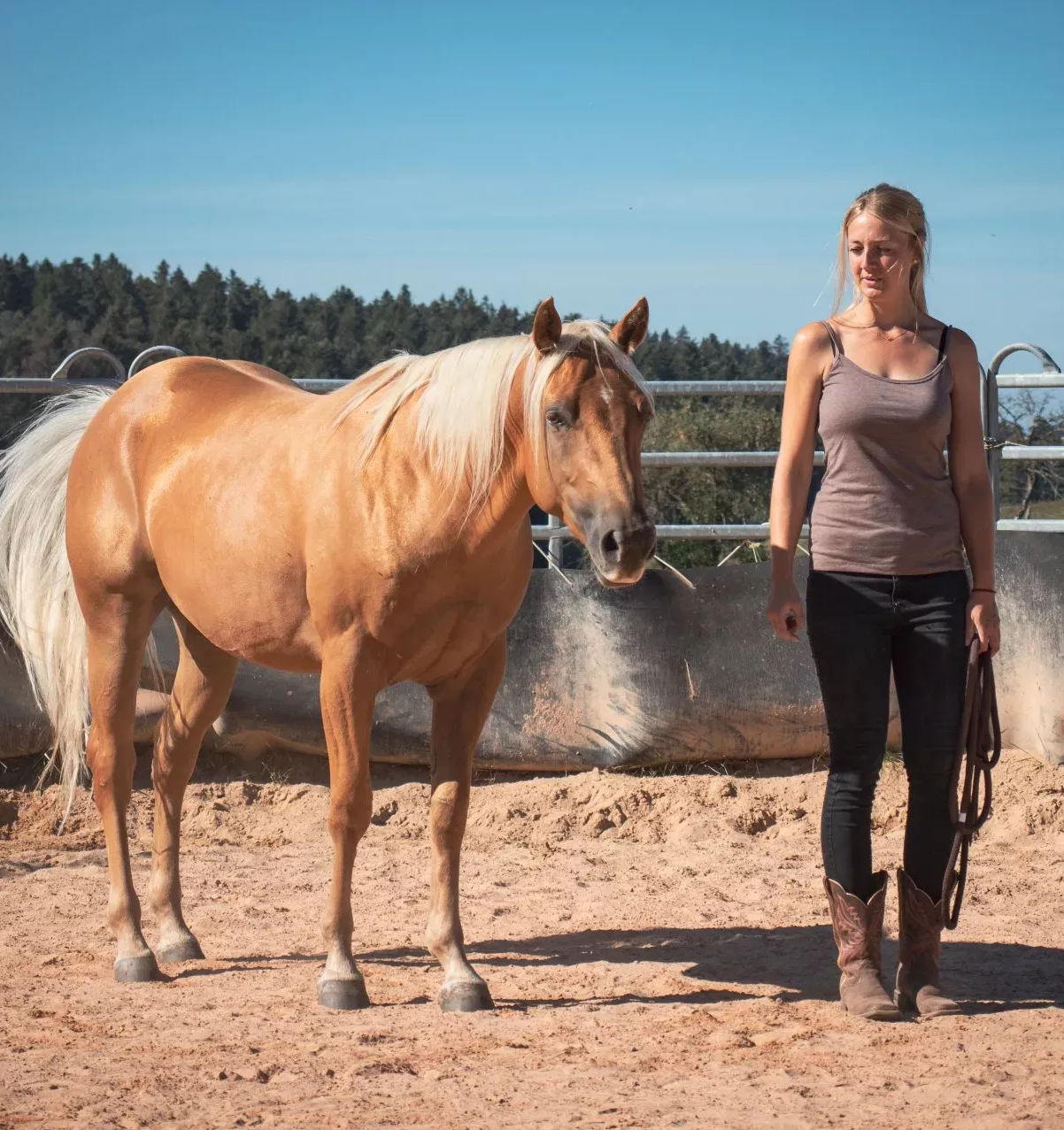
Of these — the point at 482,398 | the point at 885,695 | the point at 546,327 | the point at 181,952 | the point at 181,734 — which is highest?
the point at 546,327

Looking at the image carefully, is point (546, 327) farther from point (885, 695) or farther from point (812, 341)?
point (885, 695)

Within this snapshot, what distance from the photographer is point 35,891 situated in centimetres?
462

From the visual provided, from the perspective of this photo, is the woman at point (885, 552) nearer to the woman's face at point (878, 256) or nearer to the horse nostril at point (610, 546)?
the woman's face at point (878, 256)

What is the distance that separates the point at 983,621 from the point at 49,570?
3.27m

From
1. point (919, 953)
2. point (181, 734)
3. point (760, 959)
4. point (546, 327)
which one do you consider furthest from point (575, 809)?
point (546, 327)

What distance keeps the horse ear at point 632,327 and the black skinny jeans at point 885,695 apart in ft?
2.48

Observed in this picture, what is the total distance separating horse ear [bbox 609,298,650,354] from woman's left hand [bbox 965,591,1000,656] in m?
1.07

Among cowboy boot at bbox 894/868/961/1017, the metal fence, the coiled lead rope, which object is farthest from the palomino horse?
the metal fence

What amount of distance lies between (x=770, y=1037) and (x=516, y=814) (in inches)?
99.7

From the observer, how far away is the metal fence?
5738mm

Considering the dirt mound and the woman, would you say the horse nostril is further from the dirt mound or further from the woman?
the dirt mound

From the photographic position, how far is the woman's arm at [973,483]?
3.14 metres

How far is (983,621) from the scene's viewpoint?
3125 mm

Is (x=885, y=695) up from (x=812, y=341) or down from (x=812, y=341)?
down
